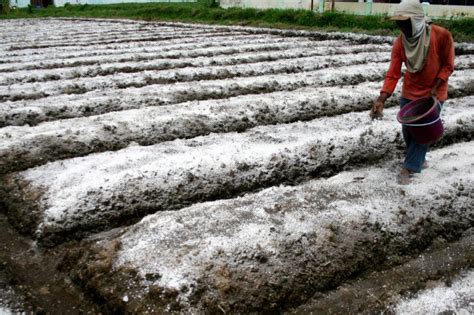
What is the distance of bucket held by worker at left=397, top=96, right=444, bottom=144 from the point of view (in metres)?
2.65

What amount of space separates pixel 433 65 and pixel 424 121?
37 cm

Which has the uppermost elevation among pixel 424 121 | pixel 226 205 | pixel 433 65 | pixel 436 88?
pixel 433 65

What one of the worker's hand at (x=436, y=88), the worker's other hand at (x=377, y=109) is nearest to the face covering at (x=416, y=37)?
the worker's hand at (x=436, y=88)

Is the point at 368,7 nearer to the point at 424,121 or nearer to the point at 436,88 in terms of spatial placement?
the point at 436,88

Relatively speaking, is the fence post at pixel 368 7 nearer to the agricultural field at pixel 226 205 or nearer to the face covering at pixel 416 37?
the agricultural field at pixel 226 205

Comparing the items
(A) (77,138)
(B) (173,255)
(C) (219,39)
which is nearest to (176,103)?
(A) (77,138)

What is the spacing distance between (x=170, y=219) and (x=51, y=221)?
616mm

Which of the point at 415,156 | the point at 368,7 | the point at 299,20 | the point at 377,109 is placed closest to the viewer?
the point at 415,156

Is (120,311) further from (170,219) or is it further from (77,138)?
(77,138)

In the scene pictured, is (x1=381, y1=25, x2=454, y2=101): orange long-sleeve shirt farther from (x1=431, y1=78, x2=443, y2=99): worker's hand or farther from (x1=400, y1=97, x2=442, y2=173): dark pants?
(x1=400, y1=97, x2=442, y2=173): dark pants

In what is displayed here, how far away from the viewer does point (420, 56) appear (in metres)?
2.73

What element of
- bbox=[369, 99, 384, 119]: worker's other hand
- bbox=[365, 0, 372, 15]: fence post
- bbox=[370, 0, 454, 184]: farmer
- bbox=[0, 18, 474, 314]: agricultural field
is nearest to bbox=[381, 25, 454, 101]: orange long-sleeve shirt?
bbox=[370, 0, 454, 184]: farmer

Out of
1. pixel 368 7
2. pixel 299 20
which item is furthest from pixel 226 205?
pixel 368 7

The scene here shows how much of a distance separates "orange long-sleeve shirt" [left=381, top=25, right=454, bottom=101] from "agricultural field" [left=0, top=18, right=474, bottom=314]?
0.50m
